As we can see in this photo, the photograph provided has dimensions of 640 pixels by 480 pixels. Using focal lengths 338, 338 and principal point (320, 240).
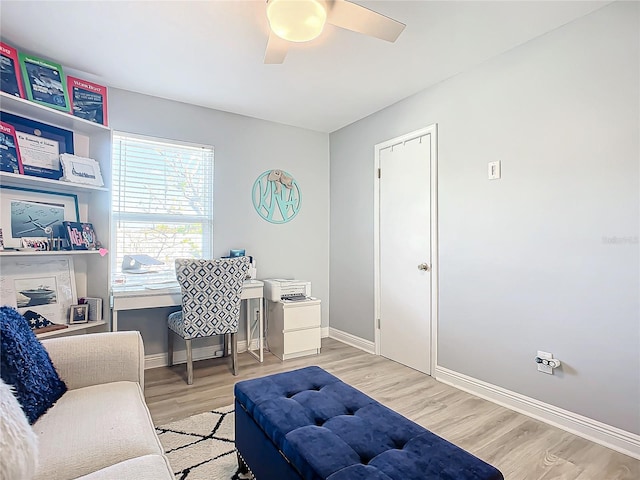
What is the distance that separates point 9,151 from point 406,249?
10.2 ft

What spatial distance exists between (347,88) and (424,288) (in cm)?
191

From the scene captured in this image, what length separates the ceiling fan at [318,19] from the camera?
162 centimetres

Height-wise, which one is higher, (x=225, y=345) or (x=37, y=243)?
(x=37, y=243)

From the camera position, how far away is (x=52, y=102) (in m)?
2.38

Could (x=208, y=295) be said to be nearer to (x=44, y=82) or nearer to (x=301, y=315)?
(x=301, y=315)

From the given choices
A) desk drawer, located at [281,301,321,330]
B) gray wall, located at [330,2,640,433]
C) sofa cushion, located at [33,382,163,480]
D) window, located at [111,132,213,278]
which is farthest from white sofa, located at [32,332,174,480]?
gray wall, located at [330,2,640,433]

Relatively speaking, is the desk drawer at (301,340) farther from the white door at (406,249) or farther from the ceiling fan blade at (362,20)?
the ceiling fan blade at (362,20)

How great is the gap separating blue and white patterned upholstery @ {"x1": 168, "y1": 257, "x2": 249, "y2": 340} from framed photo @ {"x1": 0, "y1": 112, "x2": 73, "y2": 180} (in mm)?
1108

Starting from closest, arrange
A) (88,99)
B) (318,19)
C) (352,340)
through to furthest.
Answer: (318,19) → (88,99) → (352,340)

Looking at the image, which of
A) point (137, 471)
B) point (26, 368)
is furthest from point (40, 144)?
point (137, 471)

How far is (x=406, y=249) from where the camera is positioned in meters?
3.22

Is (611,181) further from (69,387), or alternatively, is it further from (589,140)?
(69,387)

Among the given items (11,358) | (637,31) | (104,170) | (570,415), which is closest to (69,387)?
(11,358)

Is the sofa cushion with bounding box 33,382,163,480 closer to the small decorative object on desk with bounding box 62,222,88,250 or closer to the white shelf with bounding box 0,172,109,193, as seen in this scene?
the small decorative object on desk with bounding box 62,222,88,250
